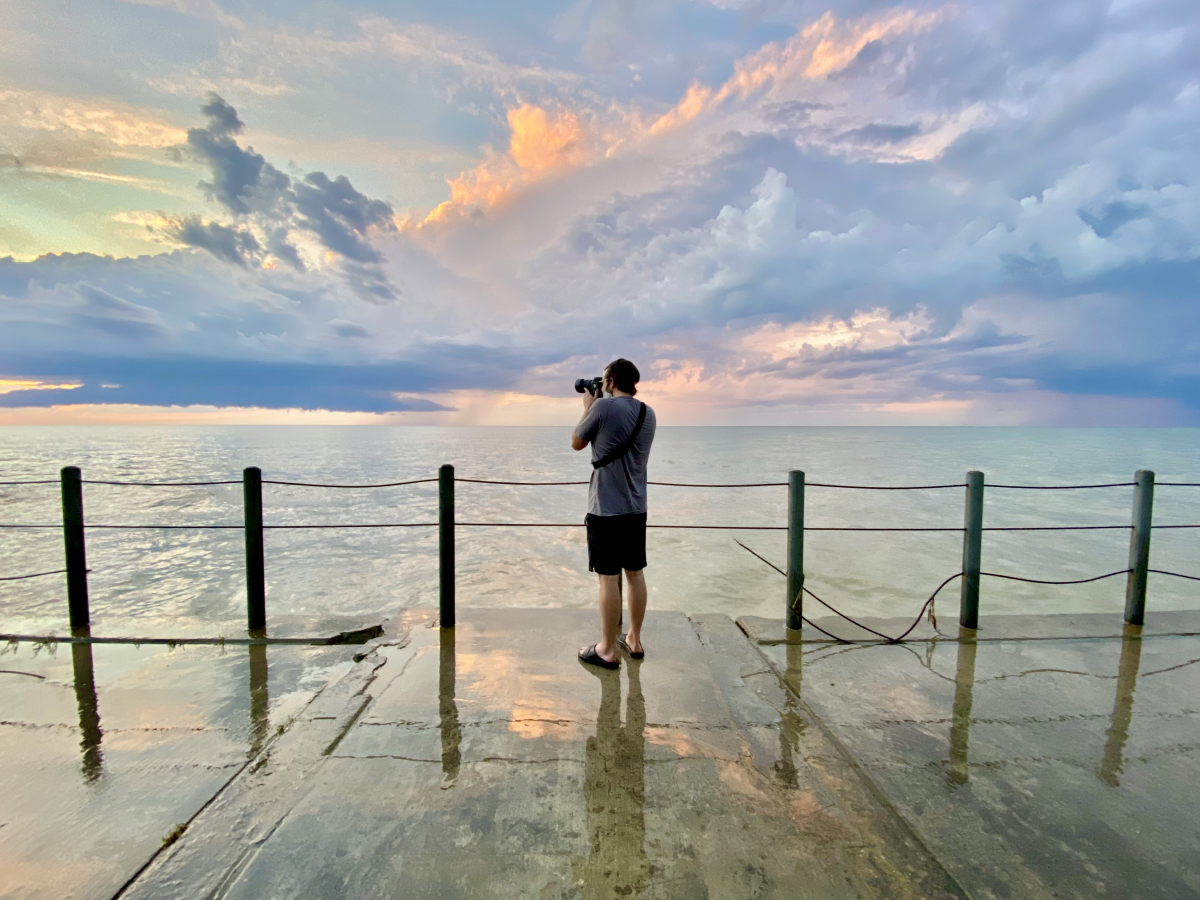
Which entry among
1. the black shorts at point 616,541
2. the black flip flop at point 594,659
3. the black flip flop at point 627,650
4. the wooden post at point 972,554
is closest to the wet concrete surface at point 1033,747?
the wooden post at point 972,554

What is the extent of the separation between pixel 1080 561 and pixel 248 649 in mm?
16037

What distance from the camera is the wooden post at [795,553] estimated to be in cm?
389

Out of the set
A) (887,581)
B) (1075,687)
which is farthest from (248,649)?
(887,581)

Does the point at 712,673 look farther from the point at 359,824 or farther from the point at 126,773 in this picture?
the point at 126,773

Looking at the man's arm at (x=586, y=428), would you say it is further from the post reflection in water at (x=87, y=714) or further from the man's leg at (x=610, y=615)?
the post reflection in water at (x=87, y=714)

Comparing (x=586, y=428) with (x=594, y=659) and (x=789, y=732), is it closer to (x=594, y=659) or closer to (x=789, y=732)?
(x=594, y=659)

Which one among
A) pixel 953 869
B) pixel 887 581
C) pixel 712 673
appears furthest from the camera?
pixel 887 581

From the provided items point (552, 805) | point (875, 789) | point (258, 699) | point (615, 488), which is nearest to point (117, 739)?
point (258, 699)

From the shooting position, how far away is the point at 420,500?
75.4 feet

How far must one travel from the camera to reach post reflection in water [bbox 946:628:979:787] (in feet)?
7.49

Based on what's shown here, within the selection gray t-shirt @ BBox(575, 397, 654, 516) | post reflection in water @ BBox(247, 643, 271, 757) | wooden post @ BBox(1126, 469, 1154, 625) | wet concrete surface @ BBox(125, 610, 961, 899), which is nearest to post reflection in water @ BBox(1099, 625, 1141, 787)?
wooden post @ BBox(1126, 469, 1154, 625)

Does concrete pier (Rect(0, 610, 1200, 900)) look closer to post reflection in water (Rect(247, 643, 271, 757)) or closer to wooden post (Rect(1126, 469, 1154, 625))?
post reflection in water (Rect(247, 643, 271, 757))

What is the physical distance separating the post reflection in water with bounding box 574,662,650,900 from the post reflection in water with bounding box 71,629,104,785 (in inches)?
80.1

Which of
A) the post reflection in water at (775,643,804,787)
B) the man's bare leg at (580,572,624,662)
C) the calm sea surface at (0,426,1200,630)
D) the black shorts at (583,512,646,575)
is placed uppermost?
the black shorts at (583,512,646,575)
